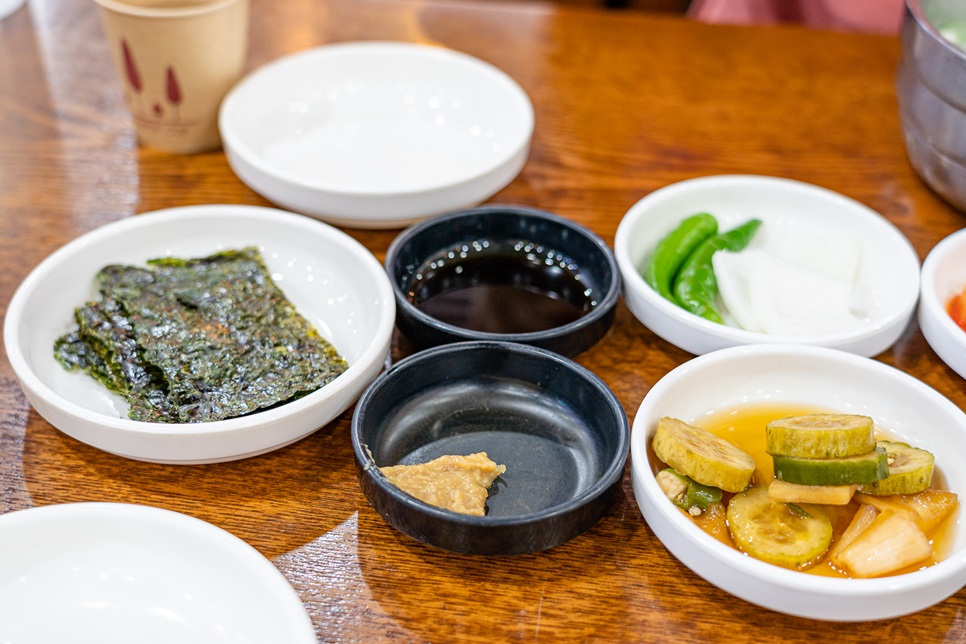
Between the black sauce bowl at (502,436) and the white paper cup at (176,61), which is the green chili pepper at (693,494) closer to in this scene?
the black sauce bowl at (502,436)

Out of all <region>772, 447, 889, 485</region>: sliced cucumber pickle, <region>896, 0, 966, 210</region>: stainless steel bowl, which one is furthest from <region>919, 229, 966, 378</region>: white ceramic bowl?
<region>772, 447, 889, 485</region>: sliced cucumber pickle

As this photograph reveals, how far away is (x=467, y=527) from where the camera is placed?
1.24 m

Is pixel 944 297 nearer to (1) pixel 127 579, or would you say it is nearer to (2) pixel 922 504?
(2) pixel 922 504

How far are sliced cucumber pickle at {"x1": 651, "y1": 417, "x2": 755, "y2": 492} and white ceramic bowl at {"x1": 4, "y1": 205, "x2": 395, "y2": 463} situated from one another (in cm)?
51

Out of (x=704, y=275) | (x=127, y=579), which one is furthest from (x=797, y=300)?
(x=127, y=579)

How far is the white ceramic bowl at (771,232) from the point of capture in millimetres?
1646

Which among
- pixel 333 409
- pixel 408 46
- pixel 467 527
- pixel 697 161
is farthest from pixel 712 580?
pixel 408 46

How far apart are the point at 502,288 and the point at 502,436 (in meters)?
0.43

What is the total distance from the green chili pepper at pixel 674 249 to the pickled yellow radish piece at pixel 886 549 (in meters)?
0.67

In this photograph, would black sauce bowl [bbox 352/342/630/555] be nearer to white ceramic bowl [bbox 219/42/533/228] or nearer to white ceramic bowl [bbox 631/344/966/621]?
white ceramic bowl [bbox 631/344/966/621]

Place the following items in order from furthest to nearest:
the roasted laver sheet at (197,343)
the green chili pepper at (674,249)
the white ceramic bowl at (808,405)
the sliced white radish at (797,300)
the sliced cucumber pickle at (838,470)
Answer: the green chili pepper at (674,249), the sliced white radish at (797,300), the roasted laver sheet at (197,343), the sliced cucumber pickle at (838,470), the white ceramic bowl at (808,405)

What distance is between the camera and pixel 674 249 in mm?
1889

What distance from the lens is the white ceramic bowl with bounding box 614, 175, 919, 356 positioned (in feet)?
5.40

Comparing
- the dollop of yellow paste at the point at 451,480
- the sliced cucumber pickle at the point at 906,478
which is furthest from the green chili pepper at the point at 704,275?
the dollop of yellow paste at the point at 451,480
